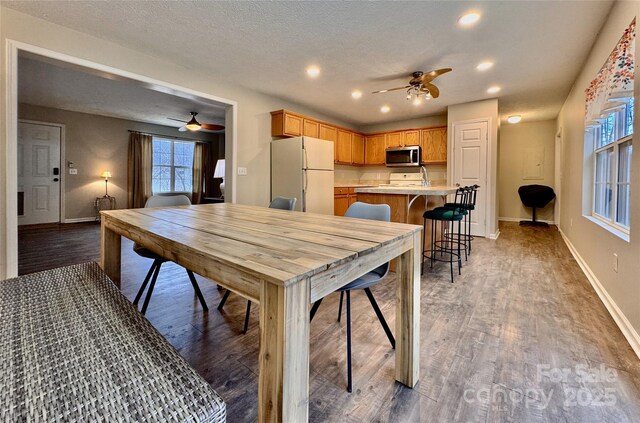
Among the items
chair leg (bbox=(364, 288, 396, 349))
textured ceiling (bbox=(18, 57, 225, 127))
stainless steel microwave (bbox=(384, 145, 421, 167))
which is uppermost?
textured ceiling (bbox=(18, 57, 225, 127))

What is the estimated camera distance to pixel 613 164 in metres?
2.51

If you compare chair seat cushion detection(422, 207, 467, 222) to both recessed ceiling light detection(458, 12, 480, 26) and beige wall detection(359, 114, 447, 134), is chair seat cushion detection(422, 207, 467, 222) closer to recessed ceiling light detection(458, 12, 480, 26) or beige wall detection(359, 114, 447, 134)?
recessed ceiling light detection(458, 12, 480, 26)

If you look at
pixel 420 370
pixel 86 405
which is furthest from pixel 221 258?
pixel 420 370

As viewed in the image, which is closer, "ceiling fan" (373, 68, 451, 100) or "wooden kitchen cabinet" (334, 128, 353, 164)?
"ceiling fan" (373, 68, 451, 100)

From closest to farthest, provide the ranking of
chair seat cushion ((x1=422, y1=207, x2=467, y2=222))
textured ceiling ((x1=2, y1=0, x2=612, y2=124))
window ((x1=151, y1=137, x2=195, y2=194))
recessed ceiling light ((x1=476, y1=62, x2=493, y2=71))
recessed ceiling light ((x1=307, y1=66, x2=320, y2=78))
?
textured ceiling ((x1=2, y1=0, x2=612, y2=124)), chair seat cushion ((x1=422, y1=207, x2=467, y2=222)), recessed ceiling light ((x1=476, y1=62, x2=493, y2=71)), recessed ceiling light ((x1=307, y1=66, x2=320, y2=78)), window ((x1=151, y1=137, x2=195, y2=194))

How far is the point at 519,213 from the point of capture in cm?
681

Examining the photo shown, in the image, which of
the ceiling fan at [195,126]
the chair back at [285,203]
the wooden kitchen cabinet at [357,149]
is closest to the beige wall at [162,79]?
the wooden kitchen cabinet at [357,149]

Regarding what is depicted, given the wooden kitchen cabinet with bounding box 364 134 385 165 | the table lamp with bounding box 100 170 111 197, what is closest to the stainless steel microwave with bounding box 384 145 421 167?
the wooden kitchen cabinet with bounding box 364 134 385 165

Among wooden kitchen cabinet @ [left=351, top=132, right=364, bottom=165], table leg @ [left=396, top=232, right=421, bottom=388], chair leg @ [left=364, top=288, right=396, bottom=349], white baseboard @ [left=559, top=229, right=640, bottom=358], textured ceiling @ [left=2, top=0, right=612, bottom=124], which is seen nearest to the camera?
table leg @ [left=396, top=232, right=421, bottom=388]

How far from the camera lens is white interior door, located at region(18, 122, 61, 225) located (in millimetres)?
5512

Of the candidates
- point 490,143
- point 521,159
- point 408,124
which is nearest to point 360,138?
point 408,124

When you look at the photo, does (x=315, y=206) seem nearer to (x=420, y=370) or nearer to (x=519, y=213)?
(x=420, y=370)

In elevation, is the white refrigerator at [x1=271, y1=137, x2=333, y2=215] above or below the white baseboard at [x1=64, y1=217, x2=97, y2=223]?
above

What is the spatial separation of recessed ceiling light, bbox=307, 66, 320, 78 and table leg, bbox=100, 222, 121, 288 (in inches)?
112
